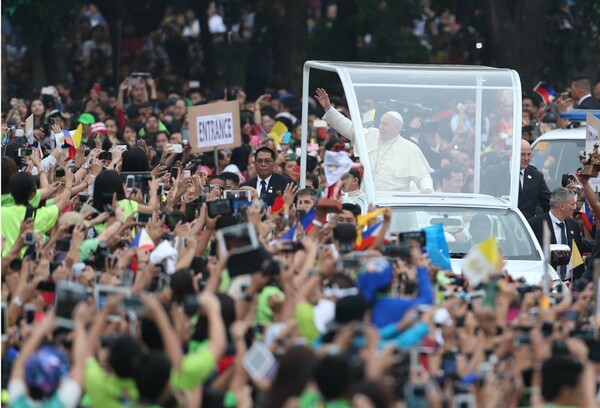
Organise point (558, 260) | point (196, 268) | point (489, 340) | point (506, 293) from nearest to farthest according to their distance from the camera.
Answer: point (489, 340), point (506, 293), point (196, 268), point (558, 260)

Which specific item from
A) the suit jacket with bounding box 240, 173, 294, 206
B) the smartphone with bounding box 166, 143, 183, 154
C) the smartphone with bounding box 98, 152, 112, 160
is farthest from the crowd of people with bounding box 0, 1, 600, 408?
the smartphone with bounding box 166, 143, 183, 154

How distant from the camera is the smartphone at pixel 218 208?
40.5ft

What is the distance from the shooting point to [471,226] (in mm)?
15008

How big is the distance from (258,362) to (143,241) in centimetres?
355

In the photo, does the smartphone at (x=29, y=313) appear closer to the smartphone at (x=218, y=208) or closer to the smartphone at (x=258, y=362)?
the smartphone at (x=258, y=362)

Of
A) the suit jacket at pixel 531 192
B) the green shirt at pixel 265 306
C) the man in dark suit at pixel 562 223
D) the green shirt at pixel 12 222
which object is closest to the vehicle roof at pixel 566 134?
the suit jacket at pixel 531 192

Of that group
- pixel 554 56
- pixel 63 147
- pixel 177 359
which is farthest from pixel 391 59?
pixel 177 359

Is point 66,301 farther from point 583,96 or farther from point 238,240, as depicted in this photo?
point 583,96

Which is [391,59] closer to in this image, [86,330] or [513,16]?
[513,16]

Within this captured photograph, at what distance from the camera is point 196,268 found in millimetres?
11320

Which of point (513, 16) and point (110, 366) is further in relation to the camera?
point (513, 16)

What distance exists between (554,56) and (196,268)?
19.9 m

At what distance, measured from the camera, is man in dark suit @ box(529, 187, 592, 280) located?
16.2 m

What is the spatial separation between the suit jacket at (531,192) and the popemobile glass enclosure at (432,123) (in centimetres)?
90
